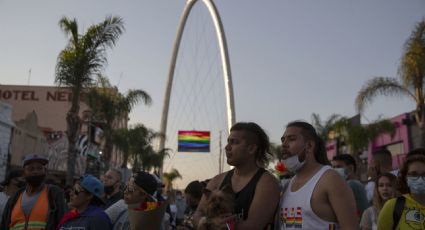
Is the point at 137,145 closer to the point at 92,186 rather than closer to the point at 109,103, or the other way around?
the point at 109,103

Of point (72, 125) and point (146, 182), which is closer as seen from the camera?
point (146, 182)

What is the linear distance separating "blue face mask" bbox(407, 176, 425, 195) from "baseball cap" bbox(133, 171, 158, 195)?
2138mm

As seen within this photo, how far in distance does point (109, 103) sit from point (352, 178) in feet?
65.4

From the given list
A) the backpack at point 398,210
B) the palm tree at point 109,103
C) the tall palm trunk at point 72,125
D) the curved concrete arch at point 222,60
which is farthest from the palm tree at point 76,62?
the curved concrete arch at point 222,60

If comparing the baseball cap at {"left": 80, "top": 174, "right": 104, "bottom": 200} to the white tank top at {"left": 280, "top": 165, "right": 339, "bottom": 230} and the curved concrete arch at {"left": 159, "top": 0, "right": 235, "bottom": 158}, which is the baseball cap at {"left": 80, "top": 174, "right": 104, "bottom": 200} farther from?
the curved concrete arch at {"left": 159, "top": 0, "right": 235, "bottom": 158}

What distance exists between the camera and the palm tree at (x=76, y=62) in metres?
14.8

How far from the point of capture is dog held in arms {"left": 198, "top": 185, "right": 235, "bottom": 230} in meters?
2.75

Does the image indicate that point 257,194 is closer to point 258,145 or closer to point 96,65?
point 258,145

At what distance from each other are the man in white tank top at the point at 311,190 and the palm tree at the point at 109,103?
21.6 metres

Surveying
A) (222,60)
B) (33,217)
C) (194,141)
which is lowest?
(33,217)

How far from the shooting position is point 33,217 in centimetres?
475

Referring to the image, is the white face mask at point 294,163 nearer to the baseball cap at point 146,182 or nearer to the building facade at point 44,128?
the baseball cap at point 146,182

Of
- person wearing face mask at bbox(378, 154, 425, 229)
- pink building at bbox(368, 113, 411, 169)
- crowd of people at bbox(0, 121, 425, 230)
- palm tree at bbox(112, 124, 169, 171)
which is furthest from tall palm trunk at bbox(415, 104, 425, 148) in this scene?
palm tree at bbox(112, 124, 169, 171)

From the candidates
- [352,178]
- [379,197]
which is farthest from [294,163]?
[352,178]
